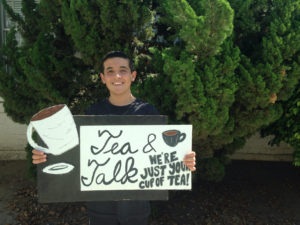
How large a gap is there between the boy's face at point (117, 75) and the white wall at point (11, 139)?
3662 millimetres

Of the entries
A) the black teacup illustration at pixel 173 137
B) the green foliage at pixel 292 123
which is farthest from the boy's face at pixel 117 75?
the green foliage at pixel 292 123

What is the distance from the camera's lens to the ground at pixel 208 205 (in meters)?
3.10

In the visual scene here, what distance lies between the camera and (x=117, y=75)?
180 centimetres

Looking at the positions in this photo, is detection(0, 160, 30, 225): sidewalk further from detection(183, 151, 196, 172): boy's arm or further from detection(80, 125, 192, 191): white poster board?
detection(183, 151, 196, 172): boy's arm

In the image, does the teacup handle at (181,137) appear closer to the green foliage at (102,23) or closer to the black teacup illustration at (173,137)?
the black teacup illustration at (173,137)

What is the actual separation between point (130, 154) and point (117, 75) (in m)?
0.50

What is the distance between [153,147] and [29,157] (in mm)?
2027

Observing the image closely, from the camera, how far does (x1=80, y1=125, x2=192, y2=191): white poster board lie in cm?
173

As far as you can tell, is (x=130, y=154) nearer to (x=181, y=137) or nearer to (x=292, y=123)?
(x=181, y=137)

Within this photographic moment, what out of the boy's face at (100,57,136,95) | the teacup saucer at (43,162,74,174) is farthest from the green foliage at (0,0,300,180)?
the teacup saucer at (43,162,74,174)

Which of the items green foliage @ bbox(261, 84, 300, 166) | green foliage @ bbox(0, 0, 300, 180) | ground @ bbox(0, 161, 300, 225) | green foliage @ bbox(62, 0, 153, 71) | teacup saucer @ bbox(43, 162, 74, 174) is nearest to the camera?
teacup saucer @ bbox(43, 162, 74, 174)

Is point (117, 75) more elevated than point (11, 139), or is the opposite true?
point (117, 75)

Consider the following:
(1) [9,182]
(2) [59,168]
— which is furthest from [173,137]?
(1) [9,182]

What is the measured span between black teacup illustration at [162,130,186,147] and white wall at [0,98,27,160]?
392 cm
